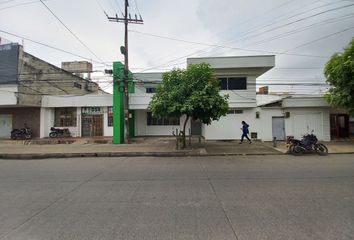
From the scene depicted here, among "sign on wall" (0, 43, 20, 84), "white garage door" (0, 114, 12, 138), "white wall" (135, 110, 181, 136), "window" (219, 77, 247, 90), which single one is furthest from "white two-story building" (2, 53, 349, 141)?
"white garage door" (0, 114, 12, 138)

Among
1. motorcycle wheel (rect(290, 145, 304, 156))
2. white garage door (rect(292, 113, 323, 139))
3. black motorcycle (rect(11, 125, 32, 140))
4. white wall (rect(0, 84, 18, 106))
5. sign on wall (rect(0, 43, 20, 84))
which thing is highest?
sign on wall (rect(0, 43, 20, 84))

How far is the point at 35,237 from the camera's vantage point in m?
3.86

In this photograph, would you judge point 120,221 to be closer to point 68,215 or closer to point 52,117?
point 68,215

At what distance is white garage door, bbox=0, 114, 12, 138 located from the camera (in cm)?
2461

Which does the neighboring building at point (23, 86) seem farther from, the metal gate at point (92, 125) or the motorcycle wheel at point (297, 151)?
the motorcycle wheel at point (297, 151)

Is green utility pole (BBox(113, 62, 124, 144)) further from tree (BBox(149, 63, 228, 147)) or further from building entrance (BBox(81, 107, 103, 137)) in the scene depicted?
tree (BBox(149, 63, 228, 147))

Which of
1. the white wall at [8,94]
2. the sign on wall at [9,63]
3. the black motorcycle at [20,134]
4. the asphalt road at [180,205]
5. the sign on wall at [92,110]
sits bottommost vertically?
the asphalt road at [180,205]

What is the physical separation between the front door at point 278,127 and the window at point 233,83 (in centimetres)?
364

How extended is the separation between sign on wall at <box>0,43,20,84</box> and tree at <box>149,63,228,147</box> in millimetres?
14530

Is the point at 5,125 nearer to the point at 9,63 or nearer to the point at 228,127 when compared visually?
the point at 9,63

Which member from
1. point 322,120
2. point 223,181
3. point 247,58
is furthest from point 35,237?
point 322,120

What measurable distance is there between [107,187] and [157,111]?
321 inches

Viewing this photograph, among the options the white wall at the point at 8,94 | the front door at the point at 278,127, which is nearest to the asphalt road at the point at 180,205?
the front door at the point at 278,127

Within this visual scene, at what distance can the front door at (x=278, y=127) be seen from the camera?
20.2 m
